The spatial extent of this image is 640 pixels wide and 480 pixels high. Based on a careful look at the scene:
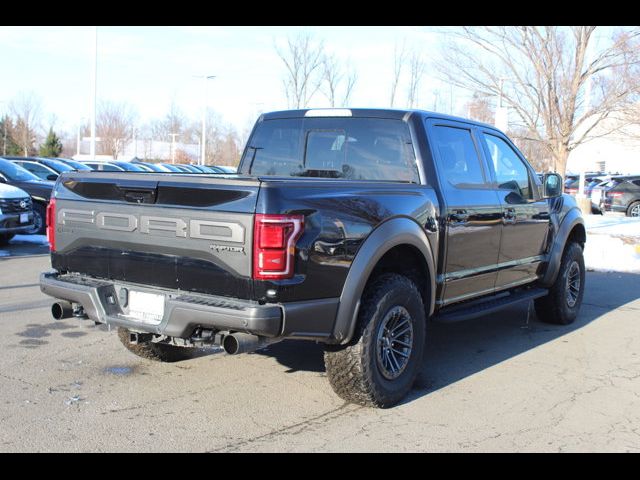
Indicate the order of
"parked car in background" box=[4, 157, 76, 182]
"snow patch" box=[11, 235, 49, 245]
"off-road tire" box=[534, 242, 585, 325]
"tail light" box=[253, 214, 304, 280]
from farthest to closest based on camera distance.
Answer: "parked car in background" box=[4, 157, 76, 182], "snow patch" box=[11, 235, 49, 245], "off-road tire" box=[534, 242, 585, 325], "tail light" box=[253, 214, 304, 280]

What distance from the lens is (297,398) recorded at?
15.5 feet

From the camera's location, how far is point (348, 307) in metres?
4.18

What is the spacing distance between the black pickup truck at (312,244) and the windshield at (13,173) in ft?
31.9

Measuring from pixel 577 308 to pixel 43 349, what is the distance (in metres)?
5.51

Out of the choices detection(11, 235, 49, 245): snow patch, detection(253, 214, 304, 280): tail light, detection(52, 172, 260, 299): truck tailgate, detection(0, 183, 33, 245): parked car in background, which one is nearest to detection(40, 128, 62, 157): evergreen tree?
detection(11, 235, 49, 245): snow patch

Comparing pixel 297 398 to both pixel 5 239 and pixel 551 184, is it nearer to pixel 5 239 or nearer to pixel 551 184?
pixel 551 184

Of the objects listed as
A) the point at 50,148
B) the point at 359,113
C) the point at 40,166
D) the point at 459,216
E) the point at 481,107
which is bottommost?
the point at 459,216

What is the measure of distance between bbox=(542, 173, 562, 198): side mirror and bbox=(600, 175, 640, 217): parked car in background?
16576 mm

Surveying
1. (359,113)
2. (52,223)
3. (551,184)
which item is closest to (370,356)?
(359,113)

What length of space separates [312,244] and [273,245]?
0.28 m

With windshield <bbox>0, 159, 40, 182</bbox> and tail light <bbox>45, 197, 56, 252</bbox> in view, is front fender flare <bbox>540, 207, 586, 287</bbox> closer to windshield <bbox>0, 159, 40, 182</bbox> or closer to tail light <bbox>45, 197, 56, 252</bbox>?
tail light <bbox>45, 197, 56, 252</bbox>

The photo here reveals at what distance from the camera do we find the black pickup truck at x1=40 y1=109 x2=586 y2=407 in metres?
3.85

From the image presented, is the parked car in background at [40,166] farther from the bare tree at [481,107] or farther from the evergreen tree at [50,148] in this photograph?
the evergreen tree at [50,148]
